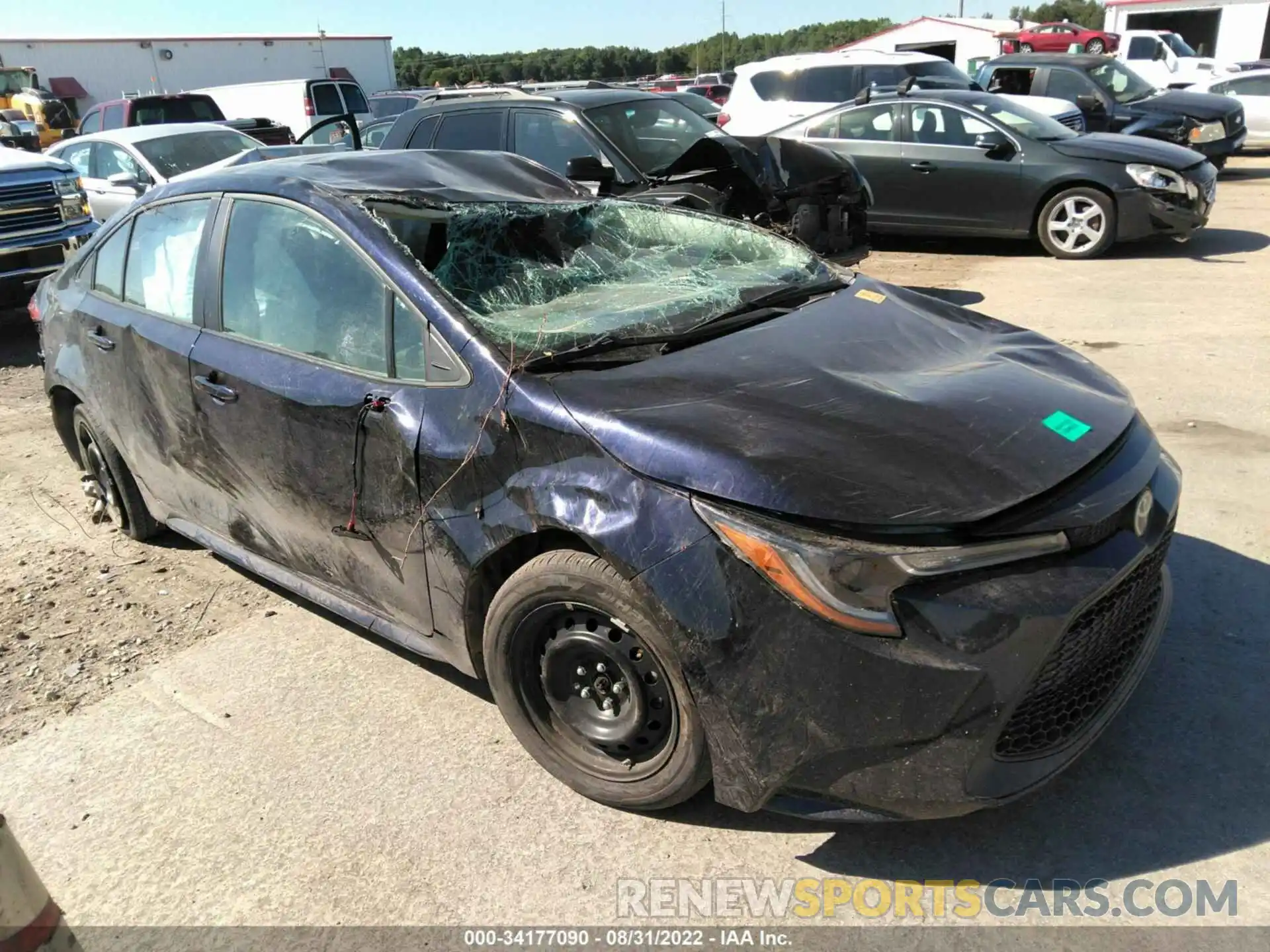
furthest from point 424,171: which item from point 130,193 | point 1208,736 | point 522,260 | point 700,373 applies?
point 130,193

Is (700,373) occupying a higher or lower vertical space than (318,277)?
lower

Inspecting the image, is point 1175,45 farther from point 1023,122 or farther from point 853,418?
point 853,418

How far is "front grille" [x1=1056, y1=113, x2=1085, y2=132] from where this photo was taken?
41.2 ft

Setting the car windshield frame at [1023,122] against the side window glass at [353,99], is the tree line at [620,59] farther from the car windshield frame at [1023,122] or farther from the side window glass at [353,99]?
the car windshield frame at [1023,122]

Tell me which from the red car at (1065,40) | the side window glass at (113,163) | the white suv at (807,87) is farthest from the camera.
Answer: the red car at (1065,40)

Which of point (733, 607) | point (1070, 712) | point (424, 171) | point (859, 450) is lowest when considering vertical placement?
point (1070, 712)

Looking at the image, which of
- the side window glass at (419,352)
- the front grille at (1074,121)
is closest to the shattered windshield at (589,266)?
the side window glass at (419,352)

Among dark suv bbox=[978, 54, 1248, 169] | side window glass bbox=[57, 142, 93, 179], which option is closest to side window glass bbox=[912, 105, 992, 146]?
dark suv bbox=[978, 54, 1248, 169]

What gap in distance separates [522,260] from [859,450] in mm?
1520

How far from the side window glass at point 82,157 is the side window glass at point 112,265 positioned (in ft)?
28.4

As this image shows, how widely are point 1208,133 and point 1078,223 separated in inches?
223

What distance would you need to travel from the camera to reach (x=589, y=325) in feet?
9.64

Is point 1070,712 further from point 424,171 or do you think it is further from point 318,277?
point 424,171

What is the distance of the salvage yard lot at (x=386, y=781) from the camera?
2479mm
